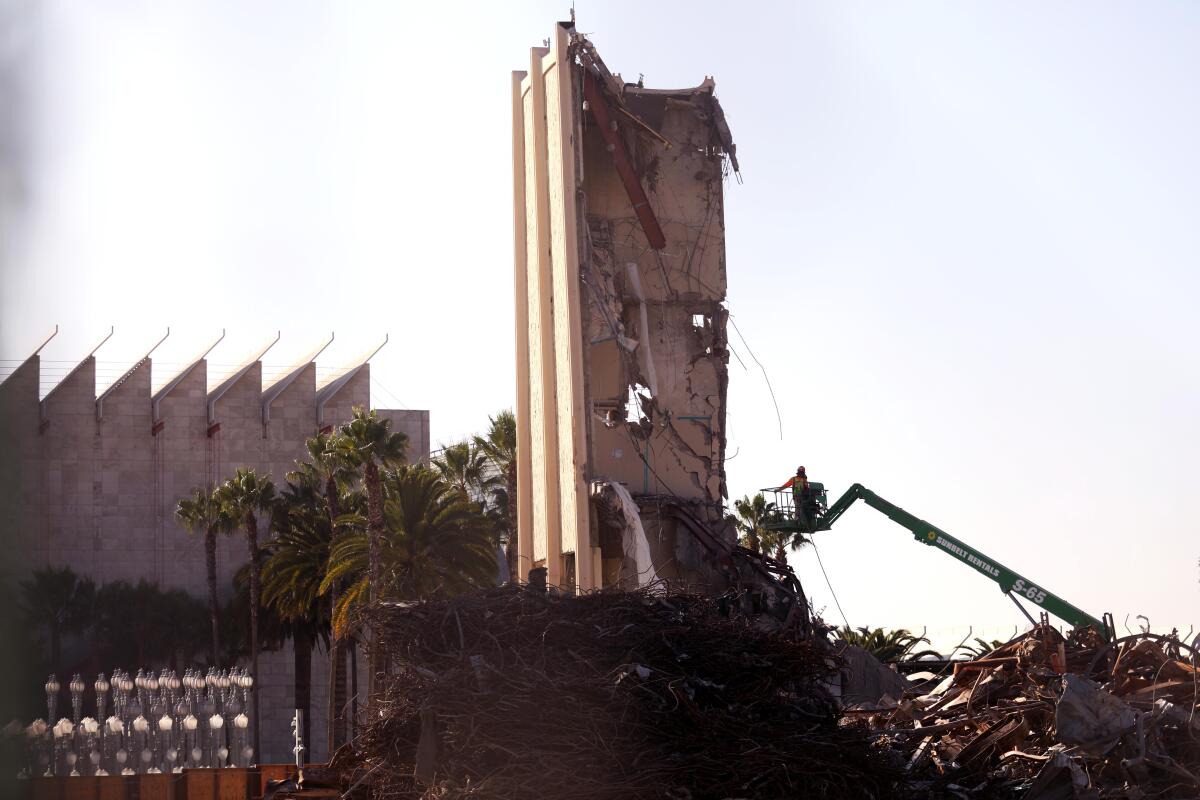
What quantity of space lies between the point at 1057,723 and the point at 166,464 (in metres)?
63.7

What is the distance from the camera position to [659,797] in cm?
775

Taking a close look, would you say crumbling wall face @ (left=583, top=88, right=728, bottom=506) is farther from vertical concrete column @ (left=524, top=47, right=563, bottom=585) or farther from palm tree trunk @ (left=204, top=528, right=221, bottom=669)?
palm tree trunk @ (left=204, top=528, right=221, bottom=669)

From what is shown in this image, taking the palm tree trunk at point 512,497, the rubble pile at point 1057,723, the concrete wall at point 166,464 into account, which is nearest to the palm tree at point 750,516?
the palm tree trunk at point 512,497

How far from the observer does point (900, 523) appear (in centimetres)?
2414

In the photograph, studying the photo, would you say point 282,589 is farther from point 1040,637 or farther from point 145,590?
point 1040,637

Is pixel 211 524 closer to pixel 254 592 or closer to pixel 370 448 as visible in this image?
pixel 254 592

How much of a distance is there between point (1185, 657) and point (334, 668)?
31.2m

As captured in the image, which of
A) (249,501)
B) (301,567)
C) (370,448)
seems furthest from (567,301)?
(249,501)

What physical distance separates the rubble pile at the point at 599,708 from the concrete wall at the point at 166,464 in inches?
2235

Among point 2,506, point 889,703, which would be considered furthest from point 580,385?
point 2,506

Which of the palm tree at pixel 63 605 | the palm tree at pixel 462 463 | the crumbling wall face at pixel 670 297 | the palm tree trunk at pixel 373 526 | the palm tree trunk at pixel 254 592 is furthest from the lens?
the palm tree at pixel 63 605

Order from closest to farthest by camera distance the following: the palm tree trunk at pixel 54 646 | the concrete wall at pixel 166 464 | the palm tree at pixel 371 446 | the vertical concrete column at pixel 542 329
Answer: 1. the vertical concrete column at pixel 542 329
2. the palm tree at pixel 371 446
3. the palm tree trunk at pixel 54 646
4. the concrete wall at pixel 166 464

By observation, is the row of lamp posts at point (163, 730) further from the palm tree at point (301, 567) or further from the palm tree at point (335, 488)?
the palm tree at point (335, 488)

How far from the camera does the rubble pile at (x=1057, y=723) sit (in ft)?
27.1
